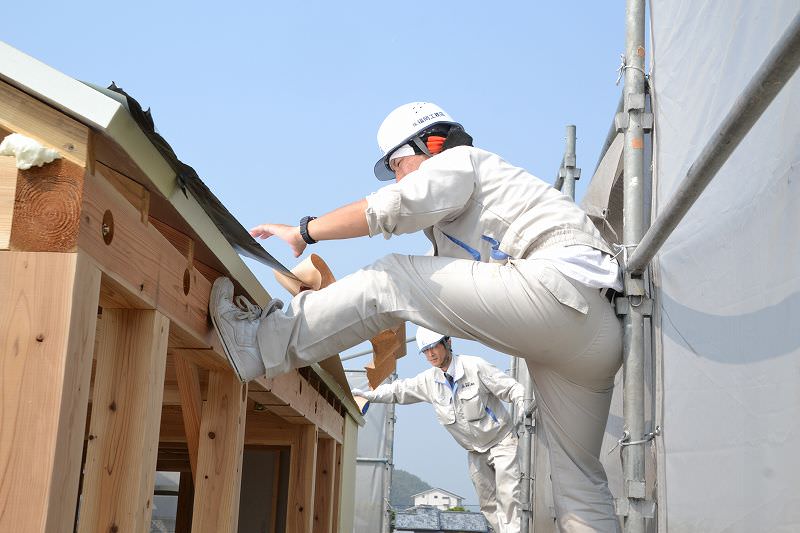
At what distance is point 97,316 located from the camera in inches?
126

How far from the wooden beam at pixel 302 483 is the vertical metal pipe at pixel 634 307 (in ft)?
11.3

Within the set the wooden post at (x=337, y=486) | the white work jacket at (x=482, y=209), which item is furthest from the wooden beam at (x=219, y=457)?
the wooden post at (x=337, y=486)

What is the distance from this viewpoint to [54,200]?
2.33 meters

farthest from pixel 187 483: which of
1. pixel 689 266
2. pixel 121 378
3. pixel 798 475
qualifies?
pixel 798 475

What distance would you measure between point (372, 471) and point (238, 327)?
12622 millimetres

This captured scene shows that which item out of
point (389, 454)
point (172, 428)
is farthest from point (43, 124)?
point (389, 454)

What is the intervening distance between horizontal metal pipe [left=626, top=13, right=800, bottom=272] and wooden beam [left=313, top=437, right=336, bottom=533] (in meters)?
5.05

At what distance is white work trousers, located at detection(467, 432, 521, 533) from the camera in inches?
371

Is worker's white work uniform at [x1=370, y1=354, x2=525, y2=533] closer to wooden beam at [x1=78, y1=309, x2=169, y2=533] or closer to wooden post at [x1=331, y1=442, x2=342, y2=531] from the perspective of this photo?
wooden post at [x1=331, y1=442, x2=342, y2=531]

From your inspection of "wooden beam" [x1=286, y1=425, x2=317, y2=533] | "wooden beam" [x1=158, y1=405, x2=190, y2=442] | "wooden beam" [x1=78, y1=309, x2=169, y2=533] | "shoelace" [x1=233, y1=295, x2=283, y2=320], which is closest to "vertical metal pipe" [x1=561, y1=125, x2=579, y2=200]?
"wooden beam" [x1=286, y1=425, x2=317, y2=533]

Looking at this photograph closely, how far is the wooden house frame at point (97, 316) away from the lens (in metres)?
2.24

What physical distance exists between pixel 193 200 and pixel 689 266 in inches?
67.6

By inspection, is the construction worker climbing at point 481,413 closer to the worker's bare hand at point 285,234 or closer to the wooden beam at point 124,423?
the worker's bare hand at point 285,234

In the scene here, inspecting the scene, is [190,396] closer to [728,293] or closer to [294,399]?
[294,399]
